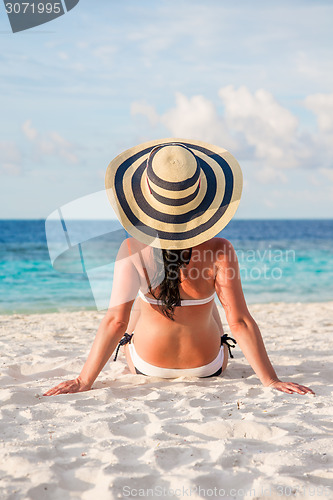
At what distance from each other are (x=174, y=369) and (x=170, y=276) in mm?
735

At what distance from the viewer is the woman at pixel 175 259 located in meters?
2.50

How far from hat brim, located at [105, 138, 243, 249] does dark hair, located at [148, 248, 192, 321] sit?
91mm

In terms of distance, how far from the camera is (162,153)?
249 cm

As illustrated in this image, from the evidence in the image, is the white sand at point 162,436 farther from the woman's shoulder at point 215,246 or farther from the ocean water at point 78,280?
the ocean water at point 78,280

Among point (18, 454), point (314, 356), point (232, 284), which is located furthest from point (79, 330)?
point (18, 454)

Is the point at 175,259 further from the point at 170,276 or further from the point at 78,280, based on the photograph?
the point at 78,280

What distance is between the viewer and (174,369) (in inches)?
119

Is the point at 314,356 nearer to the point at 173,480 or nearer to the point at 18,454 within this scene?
the point at 173,480

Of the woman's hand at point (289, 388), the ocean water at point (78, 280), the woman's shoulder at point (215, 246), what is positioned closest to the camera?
the woman's shoulder at point (215, 246)

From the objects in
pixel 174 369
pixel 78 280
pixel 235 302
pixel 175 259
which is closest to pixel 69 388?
pixel 174 369

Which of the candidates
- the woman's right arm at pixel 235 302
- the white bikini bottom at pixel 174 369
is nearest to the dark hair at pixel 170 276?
the woman's right arm at pixel 235 302

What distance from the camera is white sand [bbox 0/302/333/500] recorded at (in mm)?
1739
